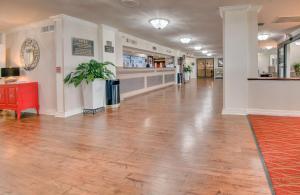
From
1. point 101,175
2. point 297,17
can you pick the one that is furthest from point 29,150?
point 297,17

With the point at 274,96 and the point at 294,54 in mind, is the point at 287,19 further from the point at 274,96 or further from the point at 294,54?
the point at 294,54

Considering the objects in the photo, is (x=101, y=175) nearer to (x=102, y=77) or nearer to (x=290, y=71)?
(x=102, y=77)

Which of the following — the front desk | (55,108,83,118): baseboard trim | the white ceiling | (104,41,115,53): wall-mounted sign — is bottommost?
(55,108,83,118): baseboard trim

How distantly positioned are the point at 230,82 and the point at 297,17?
3165 millimetres

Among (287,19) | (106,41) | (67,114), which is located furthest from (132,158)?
(287,19)

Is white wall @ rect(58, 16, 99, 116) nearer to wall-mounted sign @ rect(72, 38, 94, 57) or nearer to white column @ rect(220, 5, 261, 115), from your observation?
wall-mounted sign @ rect(72, 38, 94, 57)

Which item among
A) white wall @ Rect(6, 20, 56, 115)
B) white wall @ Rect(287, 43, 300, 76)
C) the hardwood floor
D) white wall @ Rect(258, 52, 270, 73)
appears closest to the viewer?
the hardwood floor

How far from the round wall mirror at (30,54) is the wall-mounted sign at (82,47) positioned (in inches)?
44.4

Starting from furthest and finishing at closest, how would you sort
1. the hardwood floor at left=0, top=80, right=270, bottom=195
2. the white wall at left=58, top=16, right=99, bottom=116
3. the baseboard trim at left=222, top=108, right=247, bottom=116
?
the white wall at left=58, top=16, right=99, bottom=116, the baseboard trim at left=222, top=108, right=247, bottom=116, the hardwood floor at left=0, top=80, right=270, bottom=195

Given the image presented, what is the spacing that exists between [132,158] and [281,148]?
226 centimetres

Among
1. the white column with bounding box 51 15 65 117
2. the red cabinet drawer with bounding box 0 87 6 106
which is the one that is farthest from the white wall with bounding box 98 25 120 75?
the red cabinet drawer with bounding box 0 87 6 106

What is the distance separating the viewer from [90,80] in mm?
6492

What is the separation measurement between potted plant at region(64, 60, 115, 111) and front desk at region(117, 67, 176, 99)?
2.18m

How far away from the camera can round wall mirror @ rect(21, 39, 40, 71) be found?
6.78m
